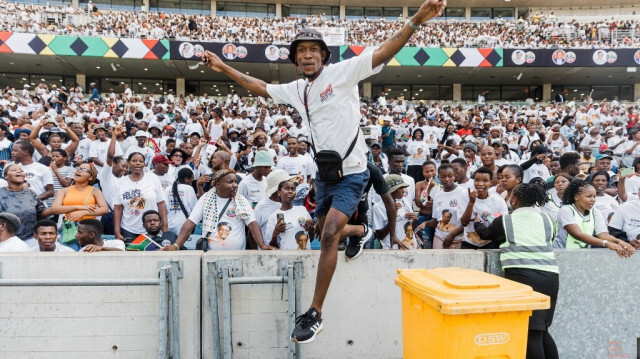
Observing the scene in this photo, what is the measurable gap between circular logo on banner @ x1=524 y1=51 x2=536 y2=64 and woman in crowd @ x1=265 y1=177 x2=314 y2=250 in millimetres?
24654

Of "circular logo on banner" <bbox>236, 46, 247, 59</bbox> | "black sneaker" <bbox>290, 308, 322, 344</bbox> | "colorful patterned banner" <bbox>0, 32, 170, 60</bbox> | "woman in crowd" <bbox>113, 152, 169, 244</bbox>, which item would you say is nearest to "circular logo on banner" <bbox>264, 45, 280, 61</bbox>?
"circular logo on banner" <bbox>236, 46, 247, 59</bbox>

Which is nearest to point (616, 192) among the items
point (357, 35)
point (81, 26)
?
point (357, 35)

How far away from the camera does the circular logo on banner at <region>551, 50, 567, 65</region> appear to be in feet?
81.4

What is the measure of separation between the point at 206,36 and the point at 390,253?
84.7 ft

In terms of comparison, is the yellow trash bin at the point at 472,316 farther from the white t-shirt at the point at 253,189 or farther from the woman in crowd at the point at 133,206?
the woman in crowd at the point at 133,206

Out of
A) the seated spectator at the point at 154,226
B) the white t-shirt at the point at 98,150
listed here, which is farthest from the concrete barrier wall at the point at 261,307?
the white t-shirt at the point at 98,150

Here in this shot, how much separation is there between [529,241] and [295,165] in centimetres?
484

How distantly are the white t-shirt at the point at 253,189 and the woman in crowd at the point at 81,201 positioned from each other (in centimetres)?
172

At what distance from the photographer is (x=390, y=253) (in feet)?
11.3

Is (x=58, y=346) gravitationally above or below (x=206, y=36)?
below

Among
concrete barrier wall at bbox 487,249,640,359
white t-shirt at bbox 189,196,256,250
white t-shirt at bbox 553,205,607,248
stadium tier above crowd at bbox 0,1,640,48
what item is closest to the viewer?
concrete barrier wall at bbox 487,249,640,359

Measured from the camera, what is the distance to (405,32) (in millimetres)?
2641

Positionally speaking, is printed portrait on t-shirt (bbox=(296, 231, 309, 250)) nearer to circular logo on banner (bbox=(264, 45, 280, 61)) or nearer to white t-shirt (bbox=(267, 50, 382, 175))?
white t-shirt (bbox=(267, 50, 382, 175))

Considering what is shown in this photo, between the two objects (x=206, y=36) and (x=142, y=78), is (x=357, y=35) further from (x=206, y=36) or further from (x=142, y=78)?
(x=142, y=78)
